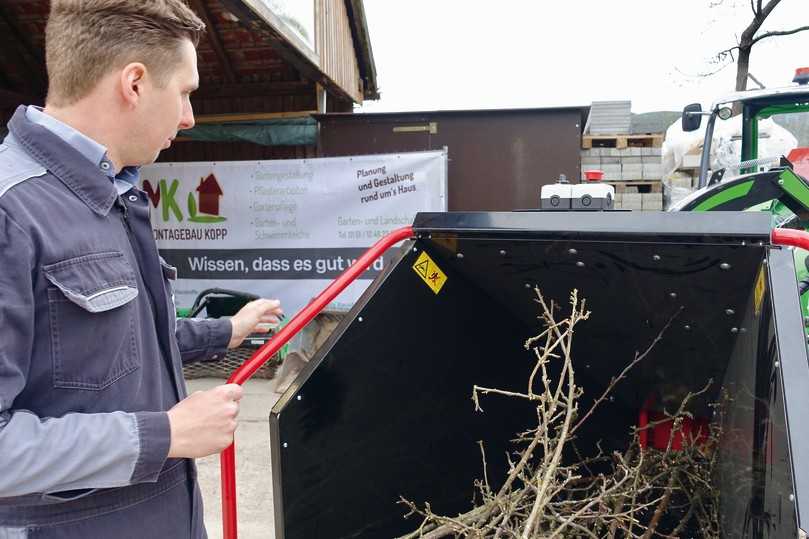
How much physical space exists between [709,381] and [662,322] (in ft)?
1.00

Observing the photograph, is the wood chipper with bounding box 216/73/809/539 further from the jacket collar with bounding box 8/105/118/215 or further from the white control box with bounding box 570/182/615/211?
the white control box with bounding box 570/182/615/211

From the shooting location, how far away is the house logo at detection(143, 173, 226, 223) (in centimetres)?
612

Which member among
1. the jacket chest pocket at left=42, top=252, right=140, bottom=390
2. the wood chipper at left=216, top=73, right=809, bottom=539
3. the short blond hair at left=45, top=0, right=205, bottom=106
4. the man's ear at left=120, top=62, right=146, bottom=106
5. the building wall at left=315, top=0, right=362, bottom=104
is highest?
the building wall at left=315, top=0, right=362, bottom=104

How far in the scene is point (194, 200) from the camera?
620cm

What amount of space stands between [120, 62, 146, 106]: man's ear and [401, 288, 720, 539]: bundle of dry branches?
3.96 feet

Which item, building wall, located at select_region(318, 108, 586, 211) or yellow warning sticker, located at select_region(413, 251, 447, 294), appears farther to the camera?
building wall, located at select_region(318, 108, 586, 211)

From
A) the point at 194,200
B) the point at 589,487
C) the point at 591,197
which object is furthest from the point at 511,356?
the point at 194,200

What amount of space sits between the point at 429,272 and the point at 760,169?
3.55m

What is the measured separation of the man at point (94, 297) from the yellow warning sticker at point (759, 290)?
1.16 m

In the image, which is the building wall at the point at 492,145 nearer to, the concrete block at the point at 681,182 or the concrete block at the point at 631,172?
the concrete block at the point at 631,172

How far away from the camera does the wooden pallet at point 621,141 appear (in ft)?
22.2

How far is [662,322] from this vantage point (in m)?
2.00

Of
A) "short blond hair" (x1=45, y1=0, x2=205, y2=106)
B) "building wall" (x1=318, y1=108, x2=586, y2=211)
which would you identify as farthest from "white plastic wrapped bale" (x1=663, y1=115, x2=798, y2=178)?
"short blond hair" (x1=45, y1=0, x2=205, y2=106)

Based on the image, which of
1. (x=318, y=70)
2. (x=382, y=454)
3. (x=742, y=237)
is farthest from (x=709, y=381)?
(x=318, y=70)
